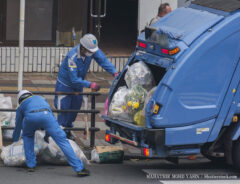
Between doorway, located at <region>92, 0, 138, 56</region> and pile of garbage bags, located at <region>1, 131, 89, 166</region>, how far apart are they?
8426 mm

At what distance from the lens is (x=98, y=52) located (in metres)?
11.7

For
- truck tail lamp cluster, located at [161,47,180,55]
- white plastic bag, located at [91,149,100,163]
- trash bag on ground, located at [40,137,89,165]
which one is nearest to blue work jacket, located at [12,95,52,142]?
trash bag on ground, located at [40,137,89,165]

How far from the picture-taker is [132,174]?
397 inches

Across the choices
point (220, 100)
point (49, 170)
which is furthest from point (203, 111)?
point (49, 170)

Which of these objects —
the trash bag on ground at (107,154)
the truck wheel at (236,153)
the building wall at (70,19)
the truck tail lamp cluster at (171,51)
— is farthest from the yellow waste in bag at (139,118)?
the building wall at (70,19)

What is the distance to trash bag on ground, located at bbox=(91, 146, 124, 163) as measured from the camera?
35.0ft

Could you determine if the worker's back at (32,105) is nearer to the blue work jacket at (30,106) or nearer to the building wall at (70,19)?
the blue work jacket at (30,106)

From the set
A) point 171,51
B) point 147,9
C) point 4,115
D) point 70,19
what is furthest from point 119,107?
point 70,19

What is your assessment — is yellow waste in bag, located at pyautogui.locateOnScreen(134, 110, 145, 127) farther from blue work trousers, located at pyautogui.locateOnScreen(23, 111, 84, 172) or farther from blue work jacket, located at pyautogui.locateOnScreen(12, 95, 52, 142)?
blue work jacket, located at pyautogui.locateOnScreen(12, 95, 52, 142)

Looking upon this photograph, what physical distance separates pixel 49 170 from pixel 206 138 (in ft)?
7.39

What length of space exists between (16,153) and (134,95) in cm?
187

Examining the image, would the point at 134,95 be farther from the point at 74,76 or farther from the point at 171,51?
the point at 74,76

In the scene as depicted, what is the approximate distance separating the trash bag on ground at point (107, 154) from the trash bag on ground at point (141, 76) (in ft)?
3.50

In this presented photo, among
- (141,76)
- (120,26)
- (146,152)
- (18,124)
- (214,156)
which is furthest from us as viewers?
(120,26)
